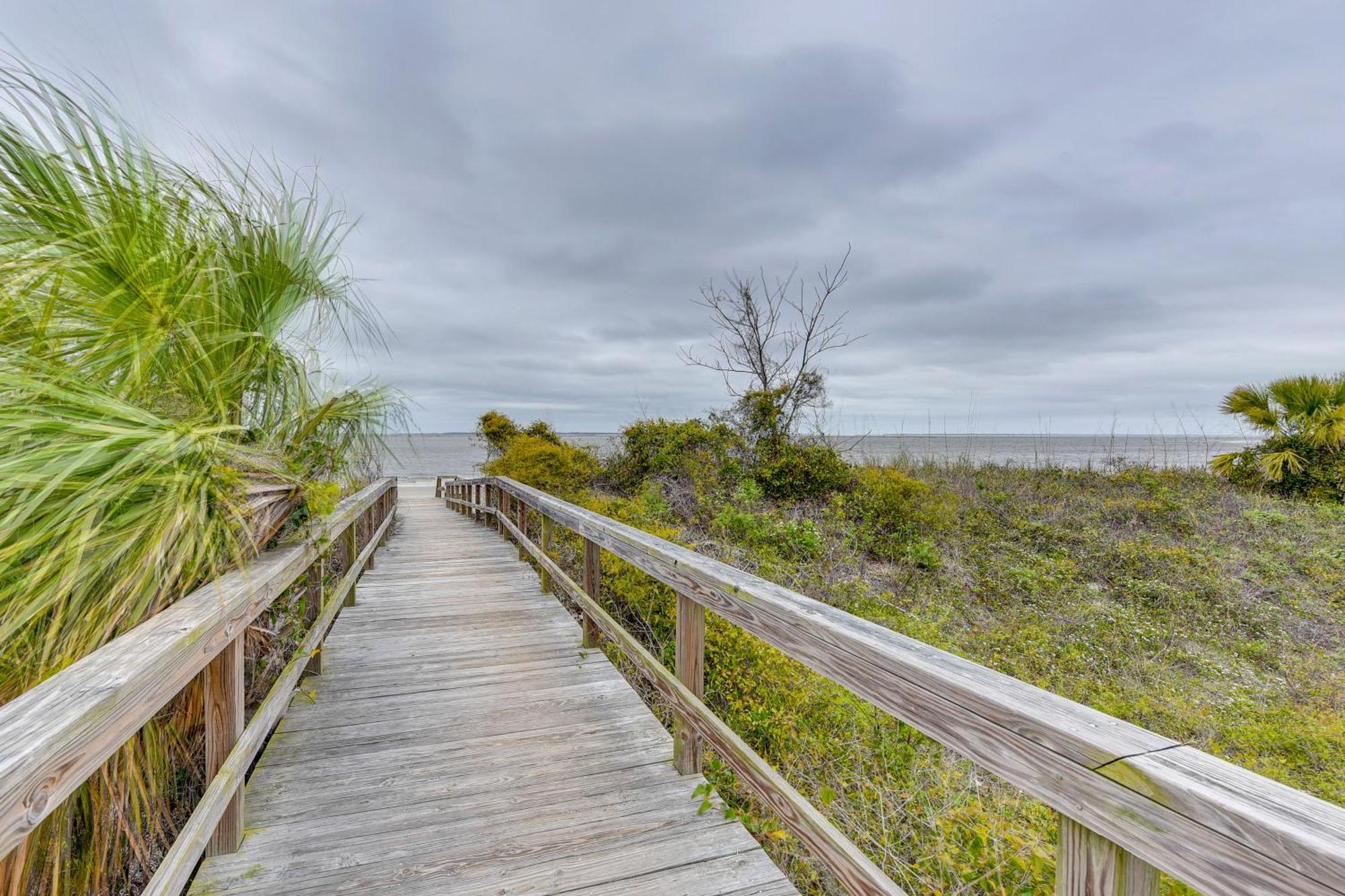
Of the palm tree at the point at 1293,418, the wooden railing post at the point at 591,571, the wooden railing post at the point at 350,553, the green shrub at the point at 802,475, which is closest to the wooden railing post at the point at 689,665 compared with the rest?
the wooden railing post at the point at 591,571

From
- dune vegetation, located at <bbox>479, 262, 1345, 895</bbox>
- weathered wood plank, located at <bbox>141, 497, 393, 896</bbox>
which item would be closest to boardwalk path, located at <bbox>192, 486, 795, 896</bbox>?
weathered wood plank, located at <bbox>141, 497, 393, 896</bbox>

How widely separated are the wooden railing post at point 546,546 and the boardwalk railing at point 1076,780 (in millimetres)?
3240

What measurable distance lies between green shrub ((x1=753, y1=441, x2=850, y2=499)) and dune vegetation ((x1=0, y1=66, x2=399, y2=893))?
25.1 ft

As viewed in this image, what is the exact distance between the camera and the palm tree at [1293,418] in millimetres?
8992

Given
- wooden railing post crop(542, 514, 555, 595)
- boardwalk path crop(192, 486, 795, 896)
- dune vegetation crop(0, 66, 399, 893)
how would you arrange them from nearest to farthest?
1. dune vegetation crop(0, 66, 399, 893)
2. boardwalk path crop(192, 486, 795, 896)
3. wooden railing post crop(542, 514, 555, 595)

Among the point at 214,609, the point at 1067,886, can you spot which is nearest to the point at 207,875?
the point at 214,609

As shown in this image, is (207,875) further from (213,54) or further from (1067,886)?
(213,54)

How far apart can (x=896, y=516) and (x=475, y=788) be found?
7373 millimetres

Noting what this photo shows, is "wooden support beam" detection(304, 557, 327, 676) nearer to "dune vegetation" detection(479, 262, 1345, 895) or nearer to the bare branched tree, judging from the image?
"dune vegetation" detection(479, 262, 1345, 895)

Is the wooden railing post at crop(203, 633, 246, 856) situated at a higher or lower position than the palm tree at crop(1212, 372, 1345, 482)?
lower

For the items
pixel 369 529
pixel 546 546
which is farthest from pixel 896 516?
pixel 369 529

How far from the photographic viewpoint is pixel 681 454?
9.51 metres

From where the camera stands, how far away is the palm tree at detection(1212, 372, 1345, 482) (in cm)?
A: 899

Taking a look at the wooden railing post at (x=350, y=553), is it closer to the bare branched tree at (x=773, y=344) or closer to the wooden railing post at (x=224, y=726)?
the wooden railing post at (x=224, y=726)
